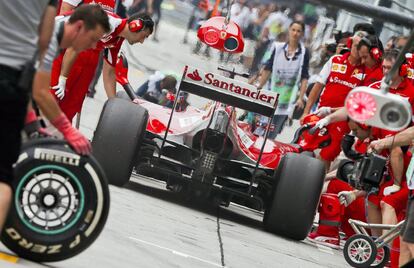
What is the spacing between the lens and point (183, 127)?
1301 centimetres

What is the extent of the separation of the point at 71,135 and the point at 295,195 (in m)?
4.88

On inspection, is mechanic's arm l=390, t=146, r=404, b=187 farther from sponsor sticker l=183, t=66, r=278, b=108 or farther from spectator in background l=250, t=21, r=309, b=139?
spectator in background l=250, t=21, r=309, b=139

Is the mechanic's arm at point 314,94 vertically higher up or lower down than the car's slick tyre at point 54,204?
higher up

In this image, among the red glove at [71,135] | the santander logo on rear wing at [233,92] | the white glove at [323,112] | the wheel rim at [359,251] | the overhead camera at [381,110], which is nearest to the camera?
the overhead camera at [381,110]

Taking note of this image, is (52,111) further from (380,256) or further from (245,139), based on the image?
(245,139)

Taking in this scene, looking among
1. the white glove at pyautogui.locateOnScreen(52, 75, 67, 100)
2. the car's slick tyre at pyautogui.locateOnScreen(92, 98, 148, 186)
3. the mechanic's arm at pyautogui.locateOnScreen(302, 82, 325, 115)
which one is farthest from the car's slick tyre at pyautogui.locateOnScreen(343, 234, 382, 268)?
the mechanic's arm at pyautogui.locateOnScreen(302, 82, 325, 115)

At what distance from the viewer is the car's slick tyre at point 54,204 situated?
25.7 ft

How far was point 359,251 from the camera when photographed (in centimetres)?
1204

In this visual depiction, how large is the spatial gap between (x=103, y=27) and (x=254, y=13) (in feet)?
101

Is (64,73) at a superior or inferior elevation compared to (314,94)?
inferior

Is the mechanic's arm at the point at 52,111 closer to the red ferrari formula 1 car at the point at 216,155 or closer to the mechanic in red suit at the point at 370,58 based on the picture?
the red ferrari formula 1 car at the point at 216,155

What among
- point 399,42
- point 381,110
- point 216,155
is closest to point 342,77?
point 216,155

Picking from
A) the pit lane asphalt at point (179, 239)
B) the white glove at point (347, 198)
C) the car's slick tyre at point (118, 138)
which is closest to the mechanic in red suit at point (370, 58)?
the white glove at point (347, 198)

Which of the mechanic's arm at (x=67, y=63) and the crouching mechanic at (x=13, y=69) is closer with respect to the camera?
the crouching mechanic at (x=13, y=69)
